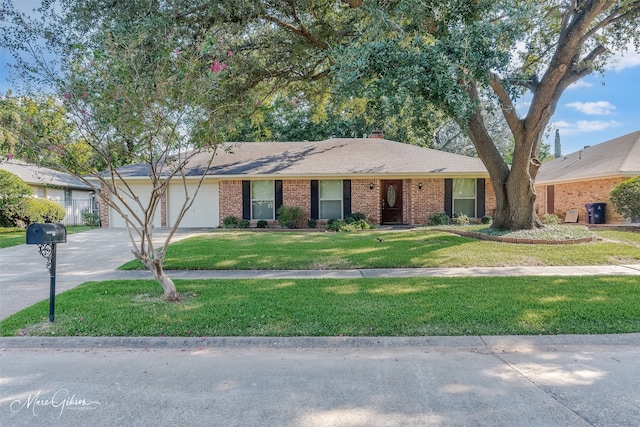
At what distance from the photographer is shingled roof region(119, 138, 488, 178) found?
57.5 feet

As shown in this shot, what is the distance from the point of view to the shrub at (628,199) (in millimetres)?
14570

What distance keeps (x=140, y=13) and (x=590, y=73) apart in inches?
533

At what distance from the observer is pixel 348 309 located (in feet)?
18.3

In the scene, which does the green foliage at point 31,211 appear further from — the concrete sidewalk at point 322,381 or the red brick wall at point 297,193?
the concrete sidewalk at point 322,381

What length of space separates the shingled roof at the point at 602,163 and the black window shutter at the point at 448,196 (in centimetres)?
685

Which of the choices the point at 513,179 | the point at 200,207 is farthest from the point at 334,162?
Result: the point at 513,179

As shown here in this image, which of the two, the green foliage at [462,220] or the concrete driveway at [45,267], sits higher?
the green foliage at [462,220]

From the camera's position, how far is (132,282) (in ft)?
24.5

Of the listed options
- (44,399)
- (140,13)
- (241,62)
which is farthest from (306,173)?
(44,399)

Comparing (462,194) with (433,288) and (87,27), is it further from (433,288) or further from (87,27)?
(87,27)

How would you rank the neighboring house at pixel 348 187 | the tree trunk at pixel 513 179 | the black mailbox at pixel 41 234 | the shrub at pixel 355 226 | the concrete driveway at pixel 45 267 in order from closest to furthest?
the black mailbox at pixel 41 234
the concrete driveway at pixel 45 267
the tree trunk at pixel 513 179
the shrub at pixel 355 226
the neighboring house at pixel 348 187

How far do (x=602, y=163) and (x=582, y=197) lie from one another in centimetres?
191

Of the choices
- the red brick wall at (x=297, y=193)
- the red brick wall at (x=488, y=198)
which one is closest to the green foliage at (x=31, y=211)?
the red brick wall at (x=297, y=193)

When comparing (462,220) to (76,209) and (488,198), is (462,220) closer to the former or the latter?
(488,198)
